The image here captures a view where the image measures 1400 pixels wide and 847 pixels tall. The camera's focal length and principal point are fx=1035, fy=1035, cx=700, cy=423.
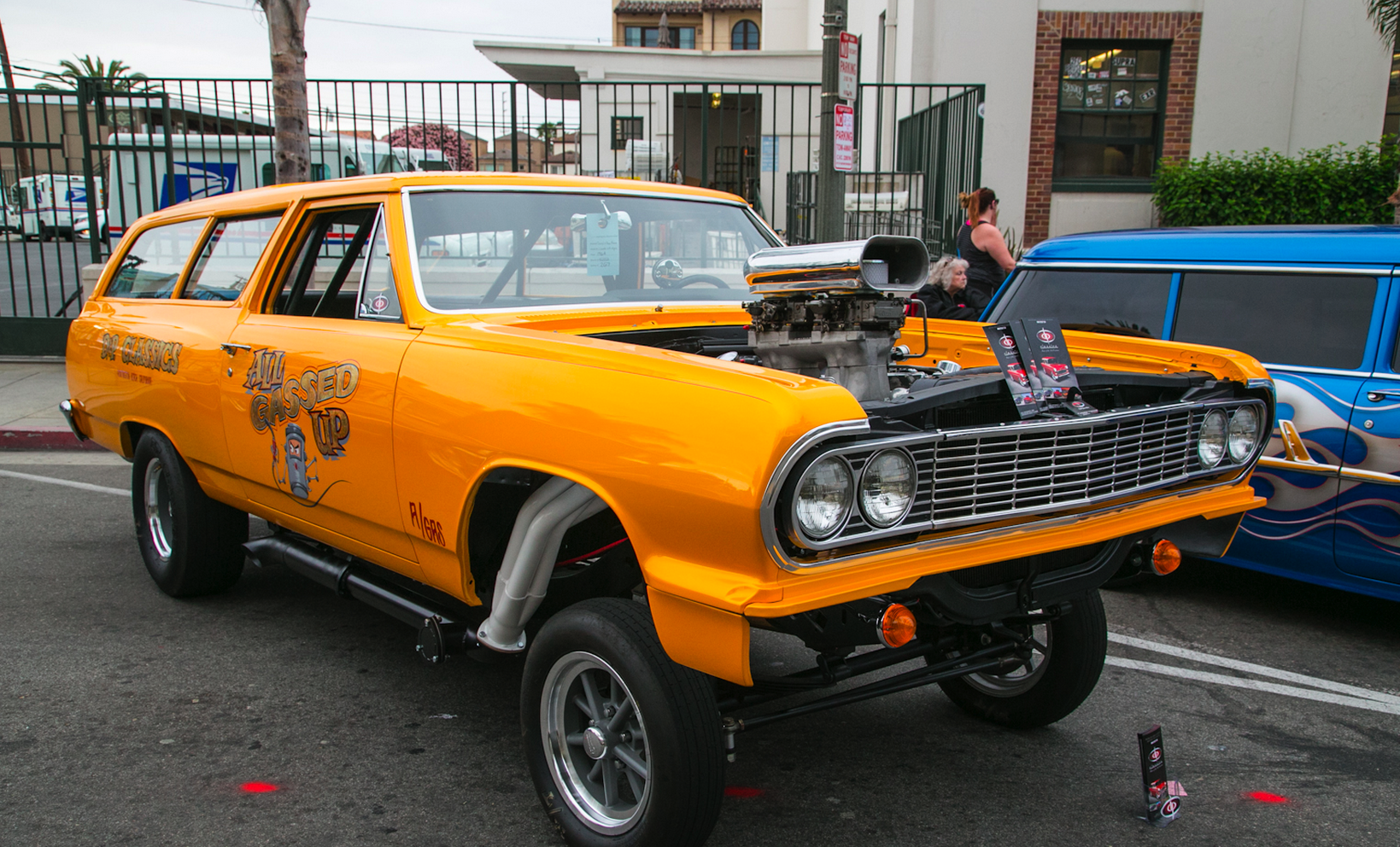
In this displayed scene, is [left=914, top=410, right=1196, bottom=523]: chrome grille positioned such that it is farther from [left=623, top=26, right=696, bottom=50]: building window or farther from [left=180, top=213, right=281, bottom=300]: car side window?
[left=623, top=26, right=696, bottom=50]: building window

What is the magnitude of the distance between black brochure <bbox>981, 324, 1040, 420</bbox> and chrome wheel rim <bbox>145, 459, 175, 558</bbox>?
380 cm

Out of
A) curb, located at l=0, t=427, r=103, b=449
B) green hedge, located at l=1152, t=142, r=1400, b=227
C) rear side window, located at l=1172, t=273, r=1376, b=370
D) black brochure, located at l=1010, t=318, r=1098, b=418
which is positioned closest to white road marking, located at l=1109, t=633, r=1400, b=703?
rear side window, located at l=1172, t=273, r=1376, b=370

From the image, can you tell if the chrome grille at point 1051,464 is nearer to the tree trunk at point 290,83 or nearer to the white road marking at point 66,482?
the white road marking at point 66,482

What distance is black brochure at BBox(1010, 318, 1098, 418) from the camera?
9.00ft

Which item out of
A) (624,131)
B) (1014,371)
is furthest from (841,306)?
(624,131)

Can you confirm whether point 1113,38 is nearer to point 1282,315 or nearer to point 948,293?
point 948,293

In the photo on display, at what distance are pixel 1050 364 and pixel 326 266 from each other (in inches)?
111

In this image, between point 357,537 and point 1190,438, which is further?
point 357,537

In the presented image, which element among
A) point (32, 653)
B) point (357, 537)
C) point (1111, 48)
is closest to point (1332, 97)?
point (1111, 48)

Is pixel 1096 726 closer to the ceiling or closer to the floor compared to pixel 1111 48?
closer to the floor

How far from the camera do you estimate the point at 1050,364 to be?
2.84 m

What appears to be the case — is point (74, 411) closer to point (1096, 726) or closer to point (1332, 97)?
point (1096, 726)

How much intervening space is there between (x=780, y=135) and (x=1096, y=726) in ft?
49.3

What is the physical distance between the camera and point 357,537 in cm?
346
